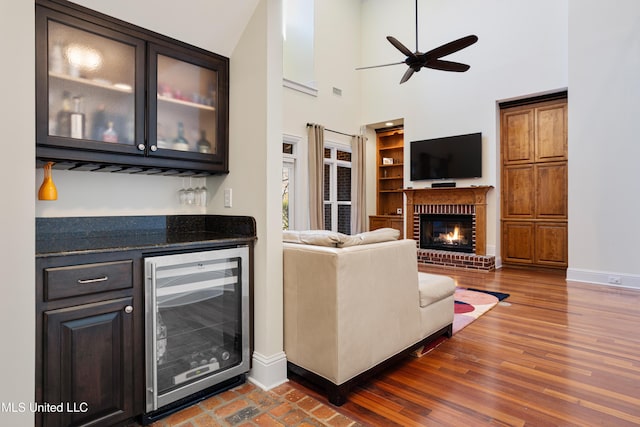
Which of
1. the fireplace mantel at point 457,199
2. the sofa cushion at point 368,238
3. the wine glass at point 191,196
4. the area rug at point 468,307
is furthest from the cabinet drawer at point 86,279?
the fireplace mantel at point 457,199

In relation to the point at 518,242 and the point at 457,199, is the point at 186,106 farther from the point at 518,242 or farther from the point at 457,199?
the point at 518,242

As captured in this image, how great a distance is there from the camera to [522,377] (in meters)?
2.30

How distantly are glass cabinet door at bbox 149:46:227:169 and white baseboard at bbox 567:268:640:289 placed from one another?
5420 millimetres

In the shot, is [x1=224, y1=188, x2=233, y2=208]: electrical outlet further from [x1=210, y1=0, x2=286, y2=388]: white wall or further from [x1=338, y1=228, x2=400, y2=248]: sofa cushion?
[x1=338, y1=228, x2=400, y2=248]: sofa cushion

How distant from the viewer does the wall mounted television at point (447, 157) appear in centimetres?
642

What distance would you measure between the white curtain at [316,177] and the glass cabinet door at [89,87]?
186 inches

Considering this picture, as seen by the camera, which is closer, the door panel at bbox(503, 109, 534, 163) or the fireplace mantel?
the door panel at bbox(503, 109, 534, 163)

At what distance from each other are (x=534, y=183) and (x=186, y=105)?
6.03 meters

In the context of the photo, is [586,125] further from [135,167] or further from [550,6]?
[135,167]

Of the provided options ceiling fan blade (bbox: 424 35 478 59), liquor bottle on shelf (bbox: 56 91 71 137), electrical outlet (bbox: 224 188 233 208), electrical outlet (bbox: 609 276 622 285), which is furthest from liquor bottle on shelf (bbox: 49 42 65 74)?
electrical outlet (bbox: 609 276 622 285)

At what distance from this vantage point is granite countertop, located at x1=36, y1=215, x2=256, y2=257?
174 cm

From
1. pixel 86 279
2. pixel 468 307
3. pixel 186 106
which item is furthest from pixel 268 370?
pixel 468 307

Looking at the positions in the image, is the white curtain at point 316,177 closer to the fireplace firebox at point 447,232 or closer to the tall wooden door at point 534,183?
the fireplace firebox at point 447,232

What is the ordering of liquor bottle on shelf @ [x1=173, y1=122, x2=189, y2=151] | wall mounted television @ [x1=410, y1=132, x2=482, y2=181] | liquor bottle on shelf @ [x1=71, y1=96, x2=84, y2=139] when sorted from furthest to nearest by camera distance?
wall mounted television @ [x1=410, y1=132, x2=482, y2=181] → liquor bottle on shelf @ [x1=173, y1=122, x2=189, y2=151] → liquor bottle on shelf @ [x1=71, y1=96, x2=84, y2=139]
